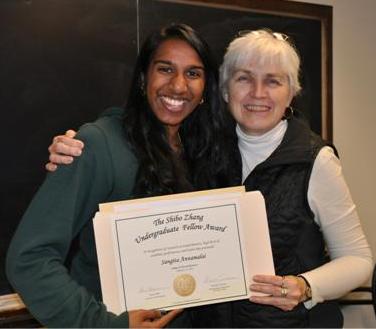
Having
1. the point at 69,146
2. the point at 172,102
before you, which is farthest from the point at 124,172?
the point at 172,102

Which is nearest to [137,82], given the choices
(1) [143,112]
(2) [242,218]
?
(1) [143,112]

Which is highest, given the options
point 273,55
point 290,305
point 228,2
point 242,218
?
point 228,2

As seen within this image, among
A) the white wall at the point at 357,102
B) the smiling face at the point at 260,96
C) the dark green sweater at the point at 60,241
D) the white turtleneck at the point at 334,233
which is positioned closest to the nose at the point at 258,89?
the smiling face at the point at 260,96

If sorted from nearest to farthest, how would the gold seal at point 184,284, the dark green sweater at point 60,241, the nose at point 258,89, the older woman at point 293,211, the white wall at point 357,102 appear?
the dark green sweater at point 60,241, the gold seal at point 184,284, the older woman at point 293,211, the nose at point 258,89, the white wall at point 357,102

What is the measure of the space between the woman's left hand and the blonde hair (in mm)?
582

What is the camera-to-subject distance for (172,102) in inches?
51.5

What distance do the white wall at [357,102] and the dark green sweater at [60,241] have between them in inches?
70.0

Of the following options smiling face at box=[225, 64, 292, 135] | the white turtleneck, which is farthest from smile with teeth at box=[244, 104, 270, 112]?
the white turtleneck

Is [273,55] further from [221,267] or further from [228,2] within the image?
[228,2]

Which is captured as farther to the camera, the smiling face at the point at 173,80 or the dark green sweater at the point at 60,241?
the smiling face at the point at 173,80

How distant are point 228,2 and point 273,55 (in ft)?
3.05

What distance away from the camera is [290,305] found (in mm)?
1223

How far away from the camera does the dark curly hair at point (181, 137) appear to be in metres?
1.22

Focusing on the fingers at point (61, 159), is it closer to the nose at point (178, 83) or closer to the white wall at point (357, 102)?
the nose at point (178, 83)
